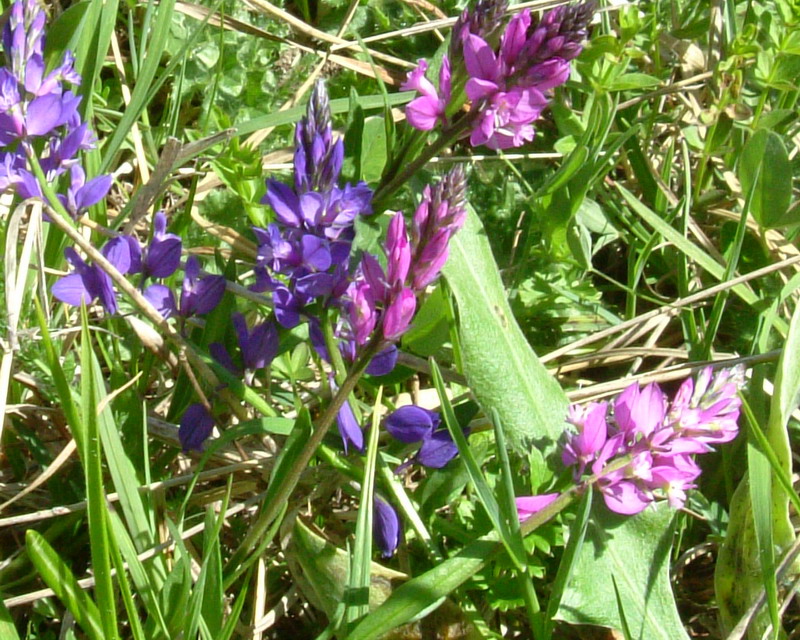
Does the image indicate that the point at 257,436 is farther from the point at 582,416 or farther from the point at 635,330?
the point at 635,330


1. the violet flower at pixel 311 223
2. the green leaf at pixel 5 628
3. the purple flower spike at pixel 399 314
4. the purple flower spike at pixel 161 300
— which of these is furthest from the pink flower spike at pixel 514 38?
the green leaf at pixel 5 628

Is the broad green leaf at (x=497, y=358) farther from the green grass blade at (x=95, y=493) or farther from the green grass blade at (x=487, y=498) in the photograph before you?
the green grass blade at (x=95, y=493)

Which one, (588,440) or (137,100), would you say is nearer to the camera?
(588,440)

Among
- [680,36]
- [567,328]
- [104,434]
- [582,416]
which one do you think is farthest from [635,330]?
[104,434]

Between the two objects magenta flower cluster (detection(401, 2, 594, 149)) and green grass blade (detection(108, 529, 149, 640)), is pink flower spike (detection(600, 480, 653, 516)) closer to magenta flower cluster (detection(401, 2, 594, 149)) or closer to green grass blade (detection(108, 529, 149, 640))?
magenta flower cluster (detection(401, 2, 594, 149))

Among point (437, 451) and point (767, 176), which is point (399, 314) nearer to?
point (437, 451)

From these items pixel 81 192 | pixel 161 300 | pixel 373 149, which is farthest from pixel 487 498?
pixel 373 149
